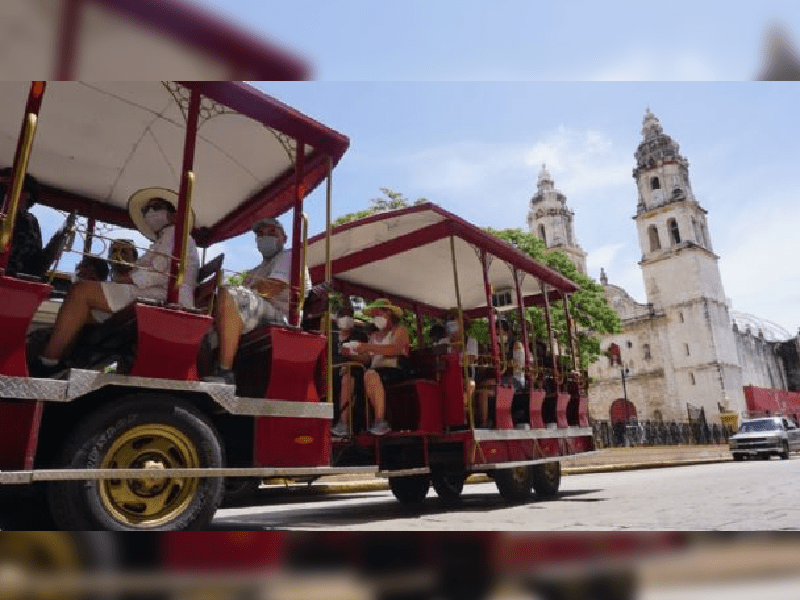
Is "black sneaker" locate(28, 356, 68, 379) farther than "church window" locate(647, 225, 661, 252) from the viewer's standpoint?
No

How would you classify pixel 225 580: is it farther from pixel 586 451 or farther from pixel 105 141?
pixel 586 451

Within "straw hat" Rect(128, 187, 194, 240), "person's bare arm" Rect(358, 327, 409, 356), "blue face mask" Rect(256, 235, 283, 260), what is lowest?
"person's bare arm" Rect(358, 327, 409, 356)

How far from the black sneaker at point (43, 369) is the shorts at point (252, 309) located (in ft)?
3.88

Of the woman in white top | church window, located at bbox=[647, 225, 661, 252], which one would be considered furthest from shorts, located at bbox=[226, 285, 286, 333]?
church window, located at bbox=[647, 225, 661, 252]

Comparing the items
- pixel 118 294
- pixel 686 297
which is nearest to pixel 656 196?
pixel 686 297

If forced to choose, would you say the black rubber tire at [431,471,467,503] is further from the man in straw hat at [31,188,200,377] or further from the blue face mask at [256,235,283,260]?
the man in straw hat at [31,188,200,377]

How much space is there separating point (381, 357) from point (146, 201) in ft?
10.3

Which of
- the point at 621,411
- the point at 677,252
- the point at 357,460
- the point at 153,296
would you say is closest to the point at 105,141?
the point at 153,296

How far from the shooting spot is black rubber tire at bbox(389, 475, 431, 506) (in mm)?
7797

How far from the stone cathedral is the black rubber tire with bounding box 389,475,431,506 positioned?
39.1 metres

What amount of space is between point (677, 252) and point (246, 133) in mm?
48618

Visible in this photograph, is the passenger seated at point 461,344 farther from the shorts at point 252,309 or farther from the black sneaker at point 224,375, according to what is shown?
the black sneaker at point 224,375

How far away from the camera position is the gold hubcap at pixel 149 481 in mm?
3386

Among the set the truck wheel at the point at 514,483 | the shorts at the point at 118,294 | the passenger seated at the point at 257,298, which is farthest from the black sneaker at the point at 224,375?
the truck wheel at the point at 514,483
